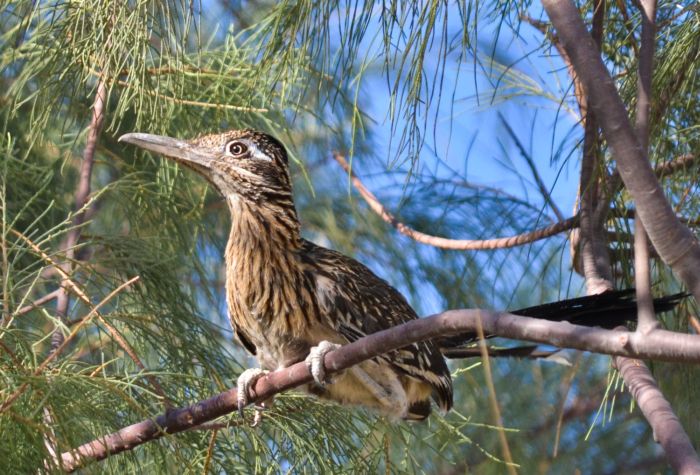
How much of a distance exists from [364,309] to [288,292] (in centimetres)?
21

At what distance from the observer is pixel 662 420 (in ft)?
6.11

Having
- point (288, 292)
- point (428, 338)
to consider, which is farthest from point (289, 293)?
point (428, 338)

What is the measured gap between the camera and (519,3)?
261 cm

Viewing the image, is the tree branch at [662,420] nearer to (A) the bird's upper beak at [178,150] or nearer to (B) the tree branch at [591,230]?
(B) the tree branch at [591,230]

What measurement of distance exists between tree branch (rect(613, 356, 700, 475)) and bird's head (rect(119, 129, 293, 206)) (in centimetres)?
114

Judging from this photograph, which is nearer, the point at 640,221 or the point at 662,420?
the point at 640,221

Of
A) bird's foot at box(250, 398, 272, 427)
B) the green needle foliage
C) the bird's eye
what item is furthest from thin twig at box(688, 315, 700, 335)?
the bird's eye

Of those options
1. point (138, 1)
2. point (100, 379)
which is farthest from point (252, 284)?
point (138, 1)

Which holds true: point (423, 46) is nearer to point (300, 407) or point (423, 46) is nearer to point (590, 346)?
point (590, 346)

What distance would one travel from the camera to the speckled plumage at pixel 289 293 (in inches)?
111

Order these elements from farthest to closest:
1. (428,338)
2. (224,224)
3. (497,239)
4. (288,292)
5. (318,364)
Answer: (224,224) → (497,239) → (288,292) → (318,364) → (428,338)

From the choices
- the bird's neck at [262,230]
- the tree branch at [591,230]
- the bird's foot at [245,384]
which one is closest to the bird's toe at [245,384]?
the bird's foot at [245,384]

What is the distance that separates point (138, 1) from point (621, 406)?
3.52m

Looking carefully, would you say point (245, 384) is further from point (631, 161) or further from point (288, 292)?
point (631, 161)
